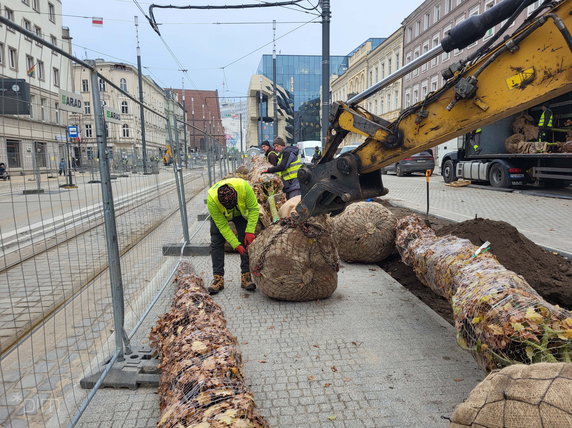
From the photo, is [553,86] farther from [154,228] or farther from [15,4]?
[15,4]

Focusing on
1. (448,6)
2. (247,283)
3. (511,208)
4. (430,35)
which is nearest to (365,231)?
(247,283)

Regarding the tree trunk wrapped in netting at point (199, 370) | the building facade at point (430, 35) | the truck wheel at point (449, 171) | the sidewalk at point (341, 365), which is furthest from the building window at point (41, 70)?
the building facade at point (430, 35)

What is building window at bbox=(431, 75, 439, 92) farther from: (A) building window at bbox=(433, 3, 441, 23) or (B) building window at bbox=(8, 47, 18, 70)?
(B) building window at bbox=(8, 47, 18, 70)

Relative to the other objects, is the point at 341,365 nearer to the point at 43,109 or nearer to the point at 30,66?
the point at 43,109

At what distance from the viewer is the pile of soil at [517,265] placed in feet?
14.7

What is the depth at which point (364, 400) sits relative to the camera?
2.82 m

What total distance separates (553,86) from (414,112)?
1.07 m

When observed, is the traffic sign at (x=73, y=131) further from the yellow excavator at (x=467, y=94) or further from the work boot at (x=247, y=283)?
the work boot at (x=247, y=283)

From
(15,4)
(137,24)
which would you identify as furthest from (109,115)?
(15,4)

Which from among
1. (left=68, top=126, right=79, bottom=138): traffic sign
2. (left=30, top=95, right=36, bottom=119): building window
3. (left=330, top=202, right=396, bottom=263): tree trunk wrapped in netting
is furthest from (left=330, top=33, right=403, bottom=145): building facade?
(left=30, top=95, right=36, bottom=119): building window

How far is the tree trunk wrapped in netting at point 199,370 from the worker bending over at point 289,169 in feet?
16.3

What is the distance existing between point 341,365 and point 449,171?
58.0 ft

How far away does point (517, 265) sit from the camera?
190 inches

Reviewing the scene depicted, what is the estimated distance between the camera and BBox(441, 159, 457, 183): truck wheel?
18891 millimetres
